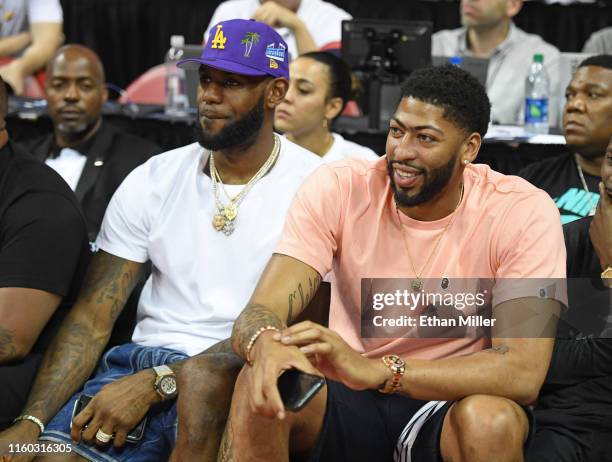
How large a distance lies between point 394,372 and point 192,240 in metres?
0.97

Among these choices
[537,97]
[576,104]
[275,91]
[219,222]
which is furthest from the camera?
[537,97]

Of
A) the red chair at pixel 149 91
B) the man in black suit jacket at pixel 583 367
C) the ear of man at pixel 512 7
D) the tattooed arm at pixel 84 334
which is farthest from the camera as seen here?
the red chair at pixel 149 91

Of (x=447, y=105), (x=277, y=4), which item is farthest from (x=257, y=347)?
(x=277, y=4)

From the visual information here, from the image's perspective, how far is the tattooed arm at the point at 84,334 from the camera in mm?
3037

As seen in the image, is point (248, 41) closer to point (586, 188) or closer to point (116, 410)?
point (116, 410)

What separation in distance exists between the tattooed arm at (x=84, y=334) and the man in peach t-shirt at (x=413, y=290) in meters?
0.66

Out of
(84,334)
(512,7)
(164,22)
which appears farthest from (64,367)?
(164,22)

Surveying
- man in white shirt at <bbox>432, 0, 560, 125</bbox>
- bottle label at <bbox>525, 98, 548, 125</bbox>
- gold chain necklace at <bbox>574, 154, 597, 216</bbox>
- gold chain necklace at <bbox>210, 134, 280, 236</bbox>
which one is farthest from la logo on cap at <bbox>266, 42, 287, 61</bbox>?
man in white shirt at <bbox>432, 0, 560, 125</bbox>

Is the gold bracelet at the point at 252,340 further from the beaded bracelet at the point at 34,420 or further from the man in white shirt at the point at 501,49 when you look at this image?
the man in white shirt at the point at 501,49

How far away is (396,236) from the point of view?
2.90 m

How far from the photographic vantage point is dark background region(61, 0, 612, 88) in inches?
264

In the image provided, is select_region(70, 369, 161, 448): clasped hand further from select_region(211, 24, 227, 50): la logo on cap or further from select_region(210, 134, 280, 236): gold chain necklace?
select_region(211, 24, 227, 50): la logo on cap

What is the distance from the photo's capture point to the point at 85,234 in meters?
3.21

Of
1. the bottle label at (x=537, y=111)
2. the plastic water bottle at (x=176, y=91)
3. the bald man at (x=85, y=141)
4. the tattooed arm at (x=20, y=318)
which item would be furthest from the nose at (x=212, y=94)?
the bottle label at (x=537, y=111)
